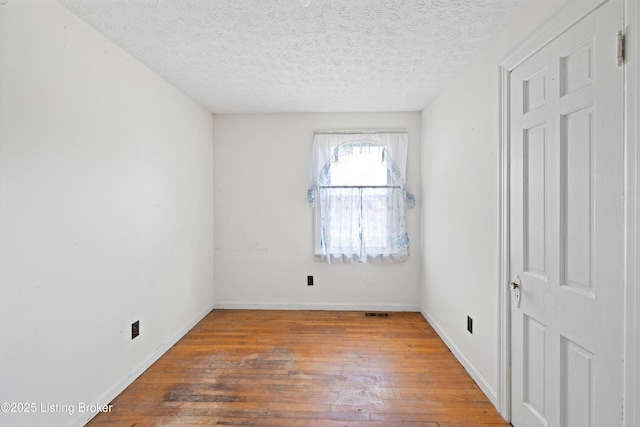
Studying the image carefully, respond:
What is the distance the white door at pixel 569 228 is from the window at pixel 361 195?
1822 millimetres

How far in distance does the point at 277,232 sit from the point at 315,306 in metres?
1.04

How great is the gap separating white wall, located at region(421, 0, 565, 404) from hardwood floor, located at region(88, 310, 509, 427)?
0.83 ft

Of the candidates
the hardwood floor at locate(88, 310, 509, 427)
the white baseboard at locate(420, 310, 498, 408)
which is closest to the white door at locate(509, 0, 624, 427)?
the white baseboard at locate(420, 310, 498, 408)

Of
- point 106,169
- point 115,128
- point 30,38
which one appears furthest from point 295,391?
point 30,38

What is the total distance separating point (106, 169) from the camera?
1924mm

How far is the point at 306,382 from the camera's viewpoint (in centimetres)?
213

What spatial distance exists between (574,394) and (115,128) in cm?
297

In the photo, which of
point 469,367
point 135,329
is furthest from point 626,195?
point 135,329

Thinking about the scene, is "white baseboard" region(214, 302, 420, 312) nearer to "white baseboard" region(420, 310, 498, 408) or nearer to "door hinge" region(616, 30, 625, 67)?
"white baseboard" region(420, 310, 498, 408)

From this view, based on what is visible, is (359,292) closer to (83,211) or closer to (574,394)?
(574,394)

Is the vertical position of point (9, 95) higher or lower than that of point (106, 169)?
higher

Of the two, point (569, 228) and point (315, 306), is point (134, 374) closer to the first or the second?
point (315, 306)

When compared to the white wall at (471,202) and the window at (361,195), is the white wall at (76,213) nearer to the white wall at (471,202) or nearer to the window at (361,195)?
the window at (361,195)

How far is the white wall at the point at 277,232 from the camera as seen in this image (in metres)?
3.60
